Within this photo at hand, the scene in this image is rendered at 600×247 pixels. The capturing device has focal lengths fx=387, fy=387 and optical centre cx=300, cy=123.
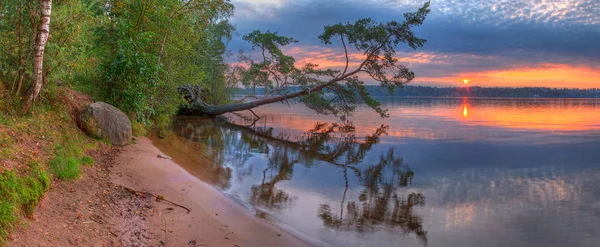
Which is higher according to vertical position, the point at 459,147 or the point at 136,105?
the point at 136,105

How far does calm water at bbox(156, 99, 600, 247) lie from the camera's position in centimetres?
875

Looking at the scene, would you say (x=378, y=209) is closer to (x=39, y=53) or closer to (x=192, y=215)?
(x=192, y=215)

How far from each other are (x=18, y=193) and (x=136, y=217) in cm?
179

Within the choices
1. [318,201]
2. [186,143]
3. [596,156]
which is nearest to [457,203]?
[318,201]

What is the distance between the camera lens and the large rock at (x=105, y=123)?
11609mm

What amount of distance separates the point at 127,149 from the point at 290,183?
207 inches

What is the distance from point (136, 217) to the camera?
6.60 metres

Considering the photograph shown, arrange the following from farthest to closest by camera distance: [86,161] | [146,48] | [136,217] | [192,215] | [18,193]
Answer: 1. [146,48]
2. [86,161]
3. [192,215]
4. [136,217]
5. [18,193]

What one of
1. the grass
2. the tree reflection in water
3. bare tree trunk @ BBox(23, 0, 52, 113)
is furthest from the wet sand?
bare tree trunk @ BBox(23, 0, 52, 113)

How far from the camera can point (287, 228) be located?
26.5 feet

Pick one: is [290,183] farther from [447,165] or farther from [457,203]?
[447,165]

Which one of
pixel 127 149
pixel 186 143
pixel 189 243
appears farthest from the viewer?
pixel 186 143

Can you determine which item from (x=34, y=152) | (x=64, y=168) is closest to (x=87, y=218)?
(x=64, y=168)

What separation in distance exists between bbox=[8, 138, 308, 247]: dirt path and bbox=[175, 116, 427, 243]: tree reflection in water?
6.39ft
